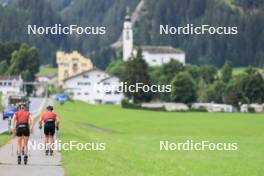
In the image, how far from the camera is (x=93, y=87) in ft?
587

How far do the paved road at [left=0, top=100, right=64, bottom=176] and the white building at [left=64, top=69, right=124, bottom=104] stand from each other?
133779mm

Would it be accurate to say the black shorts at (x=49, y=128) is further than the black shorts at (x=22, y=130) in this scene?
Yes

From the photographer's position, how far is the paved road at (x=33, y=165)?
24.2 metres

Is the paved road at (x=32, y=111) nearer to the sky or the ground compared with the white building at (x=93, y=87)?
nearer to the ground

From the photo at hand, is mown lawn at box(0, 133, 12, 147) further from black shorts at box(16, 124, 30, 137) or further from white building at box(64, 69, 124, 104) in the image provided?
white building at box(64, 69, 124, 104)

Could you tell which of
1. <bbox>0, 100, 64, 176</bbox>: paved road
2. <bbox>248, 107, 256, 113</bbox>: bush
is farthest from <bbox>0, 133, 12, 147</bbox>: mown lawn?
<bbox>248, 107, 256, 113</bbox>: bush

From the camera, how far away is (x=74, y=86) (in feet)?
612

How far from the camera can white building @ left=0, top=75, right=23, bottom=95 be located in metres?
158

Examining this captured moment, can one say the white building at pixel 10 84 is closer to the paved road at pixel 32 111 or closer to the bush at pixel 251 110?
the paved road at pixel 32 111

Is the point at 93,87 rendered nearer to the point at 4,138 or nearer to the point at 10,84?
the point at 10,84

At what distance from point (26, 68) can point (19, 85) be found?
27.6m

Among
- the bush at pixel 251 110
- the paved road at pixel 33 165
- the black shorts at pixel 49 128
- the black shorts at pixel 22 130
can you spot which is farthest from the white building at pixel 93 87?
the black shorts at pixel 22 130

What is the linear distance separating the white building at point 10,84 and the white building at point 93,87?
1379 cm

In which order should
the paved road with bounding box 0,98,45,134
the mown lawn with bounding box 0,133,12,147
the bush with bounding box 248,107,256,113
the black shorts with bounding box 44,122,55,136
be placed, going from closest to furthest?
the black shorts with bounding box 44,122,55,136 → the mown lawn with bounding box 0,133,12,147 → the paved road with bounding box 0,98,45,134 → the bush with bounding box 248,107,256,113
